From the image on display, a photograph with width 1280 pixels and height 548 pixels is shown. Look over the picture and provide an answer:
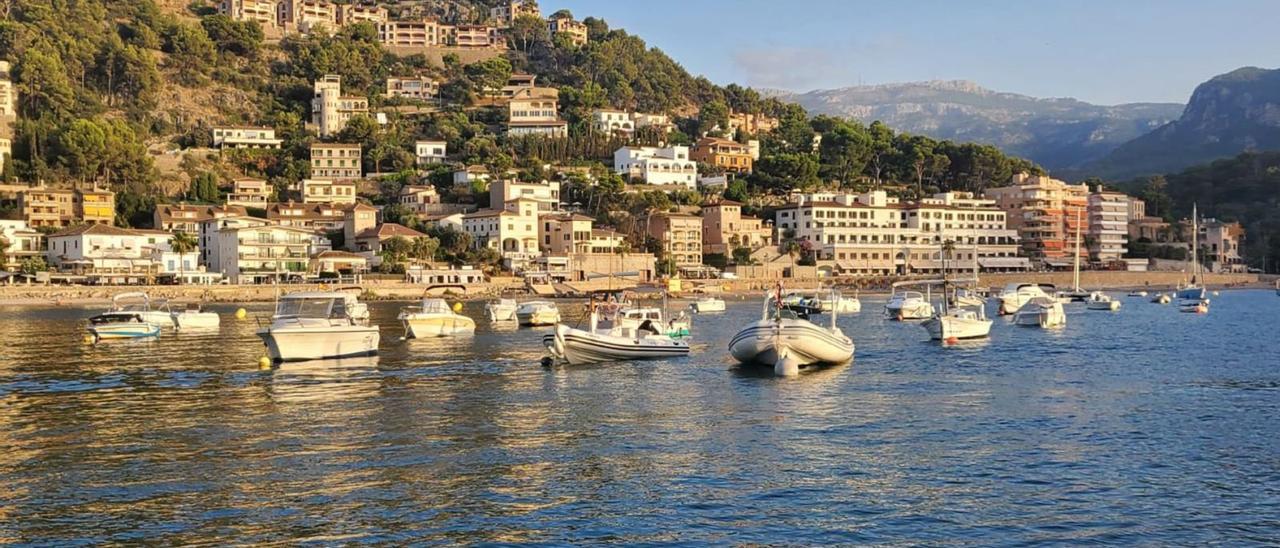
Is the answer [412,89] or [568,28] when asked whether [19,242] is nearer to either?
[412,89]

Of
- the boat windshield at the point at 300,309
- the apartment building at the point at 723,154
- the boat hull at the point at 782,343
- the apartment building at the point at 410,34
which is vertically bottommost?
the boat hull at the point at 782,343

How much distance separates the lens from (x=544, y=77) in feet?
567

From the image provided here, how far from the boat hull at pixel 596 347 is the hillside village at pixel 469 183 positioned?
200 feet

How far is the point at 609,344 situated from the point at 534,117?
110233 millimetres

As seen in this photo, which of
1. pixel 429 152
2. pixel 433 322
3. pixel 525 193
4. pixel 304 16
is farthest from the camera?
pixel 304 16

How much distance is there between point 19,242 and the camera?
96.3 m

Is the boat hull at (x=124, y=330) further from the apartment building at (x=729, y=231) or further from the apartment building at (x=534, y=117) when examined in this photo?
the apartment building at (x=534, y=117)

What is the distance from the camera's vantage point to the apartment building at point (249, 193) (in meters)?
115

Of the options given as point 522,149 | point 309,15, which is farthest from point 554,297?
point 309,15

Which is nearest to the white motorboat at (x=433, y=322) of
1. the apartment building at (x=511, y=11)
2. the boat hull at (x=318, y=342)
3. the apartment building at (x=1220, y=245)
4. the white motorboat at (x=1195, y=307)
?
the boat hull at (x=318, y=342)

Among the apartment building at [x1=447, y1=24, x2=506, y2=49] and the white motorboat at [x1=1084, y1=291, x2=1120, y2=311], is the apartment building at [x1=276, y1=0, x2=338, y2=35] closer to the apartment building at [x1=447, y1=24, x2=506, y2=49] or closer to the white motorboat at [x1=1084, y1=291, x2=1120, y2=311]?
the apartment building at [x1=447, y1=24, x2=506, y2=49]

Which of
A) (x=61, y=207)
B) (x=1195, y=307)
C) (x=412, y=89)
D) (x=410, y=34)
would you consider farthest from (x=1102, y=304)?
(x=410, y=34)

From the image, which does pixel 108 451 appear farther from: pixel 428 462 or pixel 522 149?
pixel 522 149

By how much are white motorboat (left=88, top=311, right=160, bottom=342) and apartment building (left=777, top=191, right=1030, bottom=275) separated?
81.4 meters
